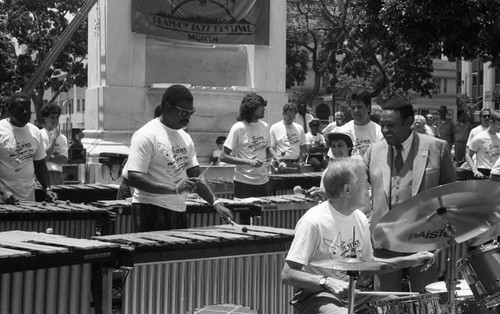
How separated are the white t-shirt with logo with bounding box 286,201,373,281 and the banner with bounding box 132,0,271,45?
1384cm

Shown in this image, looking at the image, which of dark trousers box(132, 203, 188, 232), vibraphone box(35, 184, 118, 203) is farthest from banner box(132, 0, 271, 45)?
dark trousers box(132, 203, 188, 232)

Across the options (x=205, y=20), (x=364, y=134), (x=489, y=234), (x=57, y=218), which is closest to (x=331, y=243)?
(x=489, y=234)

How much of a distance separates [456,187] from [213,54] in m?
15.1

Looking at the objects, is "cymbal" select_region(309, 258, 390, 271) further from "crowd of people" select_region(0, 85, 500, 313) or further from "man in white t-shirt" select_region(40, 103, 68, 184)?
"man in white t-shirt" select_region(40, 103, 68, 184)

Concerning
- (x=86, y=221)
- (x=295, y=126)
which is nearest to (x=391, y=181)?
(x=86, y=221)

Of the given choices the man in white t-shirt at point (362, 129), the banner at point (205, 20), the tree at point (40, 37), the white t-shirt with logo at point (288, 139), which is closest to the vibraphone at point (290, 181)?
the white t-shirt with logo at point (288, 139)

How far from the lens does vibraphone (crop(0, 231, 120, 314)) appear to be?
6.40 metres

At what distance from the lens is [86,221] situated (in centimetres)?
1014

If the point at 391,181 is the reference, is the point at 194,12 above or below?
above

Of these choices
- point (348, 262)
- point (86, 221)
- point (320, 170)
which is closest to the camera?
point (348, 262)

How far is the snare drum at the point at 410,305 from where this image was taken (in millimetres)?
5809

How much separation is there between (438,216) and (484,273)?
0.78 m

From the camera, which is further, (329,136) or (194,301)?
(329,136)

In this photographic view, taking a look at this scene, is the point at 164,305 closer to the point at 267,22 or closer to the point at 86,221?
the point at 86,221
